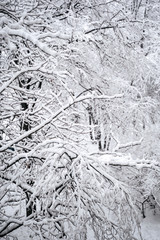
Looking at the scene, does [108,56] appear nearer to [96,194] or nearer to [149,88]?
[96,194]

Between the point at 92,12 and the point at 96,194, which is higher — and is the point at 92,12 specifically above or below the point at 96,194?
above

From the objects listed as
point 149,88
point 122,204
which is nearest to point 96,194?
point 122,204

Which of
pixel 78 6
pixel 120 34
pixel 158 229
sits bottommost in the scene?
pixel 158 229

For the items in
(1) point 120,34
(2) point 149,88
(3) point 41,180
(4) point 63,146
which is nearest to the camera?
(3) point 41,180

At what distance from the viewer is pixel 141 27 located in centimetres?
315

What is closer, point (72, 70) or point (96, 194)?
point (96, 194)

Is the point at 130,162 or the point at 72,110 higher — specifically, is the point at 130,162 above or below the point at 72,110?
below

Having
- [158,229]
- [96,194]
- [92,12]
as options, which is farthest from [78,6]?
[158,229]

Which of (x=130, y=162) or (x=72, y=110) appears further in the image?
(x=72, y=110)

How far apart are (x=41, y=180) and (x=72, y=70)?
1.91m

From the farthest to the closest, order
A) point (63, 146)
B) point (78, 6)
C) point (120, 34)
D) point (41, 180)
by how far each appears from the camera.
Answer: point (78, 6)
point (120, 34)
point (63, 146)
point (41, 180)

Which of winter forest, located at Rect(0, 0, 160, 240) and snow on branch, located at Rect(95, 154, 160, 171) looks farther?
winter forest, located at Rect(0, 0, 160, 240)

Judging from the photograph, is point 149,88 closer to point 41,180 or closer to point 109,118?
point 109,118

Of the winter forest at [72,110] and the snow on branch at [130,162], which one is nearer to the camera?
the snow on branch at [130,162]
